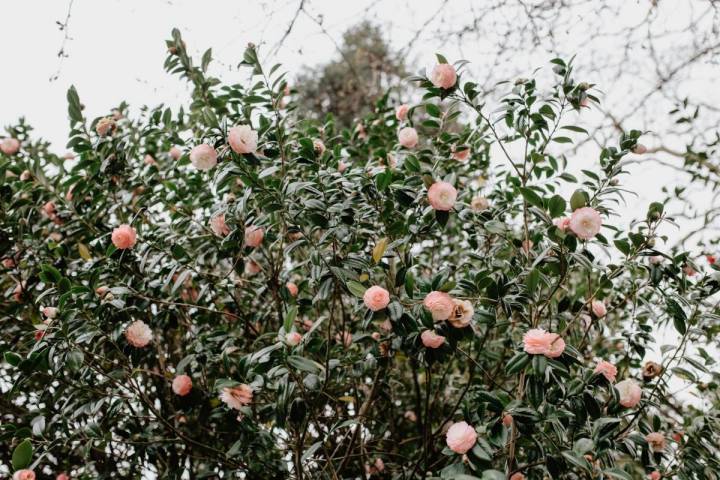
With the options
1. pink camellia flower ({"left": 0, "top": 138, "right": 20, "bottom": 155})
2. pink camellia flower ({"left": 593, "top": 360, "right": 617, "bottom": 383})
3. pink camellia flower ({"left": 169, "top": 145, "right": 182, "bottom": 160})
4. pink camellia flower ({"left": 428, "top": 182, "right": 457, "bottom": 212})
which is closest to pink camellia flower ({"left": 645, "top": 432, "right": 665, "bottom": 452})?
pink camellia flower ({"left": 593, "top": 360, "right": 617, "bottom": 383})

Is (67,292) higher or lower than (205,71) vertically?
lower

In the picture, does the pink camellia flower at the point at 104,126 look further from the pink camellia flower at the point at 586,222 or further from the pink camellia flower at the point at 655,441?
the pink camellia flower at the point at 655,441

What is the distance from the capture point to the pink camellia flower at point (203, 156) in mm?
1286

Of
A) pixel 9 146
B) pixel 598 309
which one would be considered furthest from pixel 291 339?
pixel 9 146

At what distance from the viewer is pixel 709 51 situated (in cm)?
281

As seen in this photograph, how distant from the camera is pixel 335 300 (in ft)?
4.56

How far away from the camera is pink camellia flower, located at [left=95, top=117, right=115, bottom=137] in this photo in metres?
1.54

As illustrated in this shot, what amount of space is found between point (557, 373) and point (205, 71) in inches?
53.7

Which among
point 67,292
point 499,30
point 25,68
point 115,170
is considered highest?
point 25,68

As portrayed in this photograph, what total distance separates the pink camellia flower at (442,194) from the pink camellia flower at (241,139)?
0.43m

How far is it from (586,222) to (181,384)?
3.77 ft

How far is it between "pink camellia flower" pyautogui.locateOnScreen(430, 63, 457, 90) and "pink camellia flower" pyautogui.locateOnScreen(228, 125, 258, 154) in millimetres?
453

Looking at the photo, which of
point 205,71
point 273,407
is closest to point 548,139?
point 273,407

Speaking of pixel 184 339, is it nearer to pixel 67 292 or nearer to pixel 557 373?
pixel 67 292
